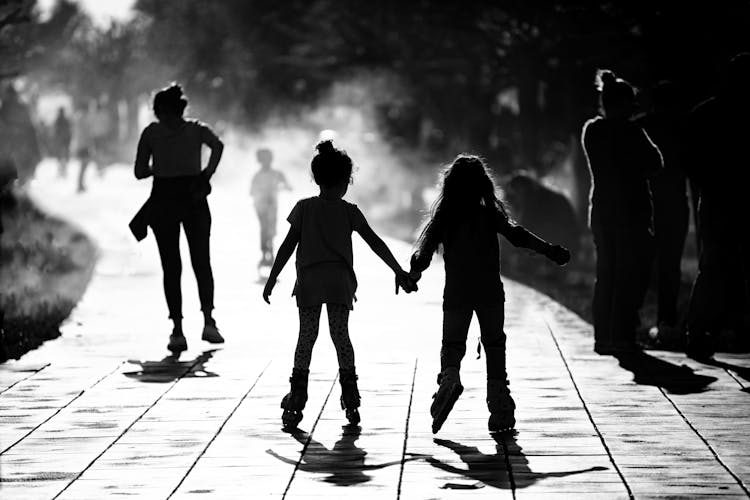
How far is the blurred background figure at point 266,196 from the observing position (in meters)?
20.4

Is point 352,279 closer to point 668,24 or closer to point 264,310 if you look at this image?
point 264,310

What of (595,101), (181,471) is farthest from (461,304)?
(595,101)

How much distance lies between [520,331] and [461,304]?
4.43 meters

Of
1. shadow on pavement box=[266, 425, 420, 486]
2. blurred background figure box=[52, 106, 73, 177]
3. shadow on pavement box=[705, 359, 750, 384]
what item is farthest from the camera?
blurred background figure box=[52, 106, 73, 177]

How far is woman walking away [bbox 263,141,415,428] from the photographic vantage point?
8922 mm

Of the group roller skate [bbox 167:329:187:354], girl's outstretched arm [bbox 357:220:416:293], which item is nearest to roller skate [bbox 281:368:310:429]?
girl's outstretched arm [bbox 357:220:416:293]

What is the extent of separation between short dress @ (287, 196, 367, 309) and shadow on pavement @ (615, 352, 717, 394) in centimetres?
212

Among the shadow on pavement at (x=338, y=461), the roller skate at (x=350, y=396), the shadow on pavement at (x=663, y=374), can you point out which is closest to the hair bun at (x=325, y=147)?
the roller skate at (x=350, y=396)

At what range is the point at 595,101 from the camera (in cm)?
2581

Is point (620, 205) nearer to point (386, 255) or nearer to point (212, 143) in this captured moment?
point (212, 143)

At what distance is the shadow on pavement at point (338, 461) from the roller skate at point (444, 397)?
0.40 meters

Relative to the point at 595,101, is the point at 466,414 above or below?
below

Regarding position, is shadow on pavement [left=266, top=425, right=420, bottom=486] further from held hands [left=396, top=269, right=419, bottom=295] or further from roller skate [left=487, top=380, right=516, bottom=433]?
held hands [left=396, top=269, right=419, bottom=295]


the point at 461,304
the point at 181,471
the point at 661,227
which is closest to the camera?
the point at 181,471
